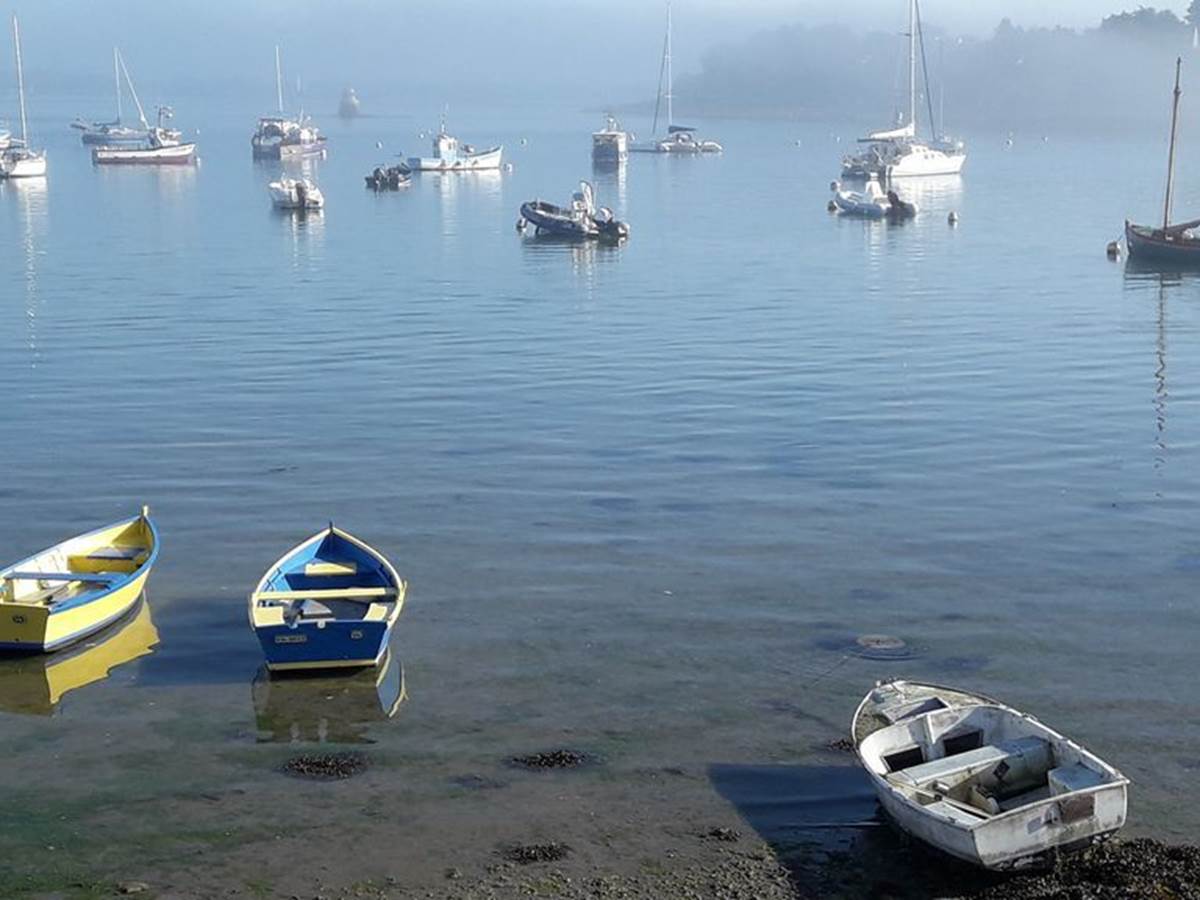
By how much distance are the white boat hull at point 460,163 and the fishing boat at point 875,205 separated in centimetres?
5942

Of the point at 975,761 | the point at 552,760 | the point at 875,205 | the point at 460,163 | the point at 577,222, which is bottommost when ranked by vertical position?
the point at 552,760

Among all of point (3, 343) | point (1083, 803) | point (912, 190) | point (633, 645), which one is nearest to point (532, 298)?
point (3, 343)

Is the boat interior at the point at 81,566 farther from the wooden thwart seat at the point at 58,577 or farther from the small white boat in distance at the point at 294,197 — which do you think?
the small white boat in distance at the point at 294,197

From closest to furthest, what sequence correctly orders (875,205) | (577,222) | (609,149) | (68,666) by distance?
(68,666) → (577,222) → (875,205) → (609,149)

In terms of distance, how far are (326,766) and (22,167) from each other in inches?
A: 5343

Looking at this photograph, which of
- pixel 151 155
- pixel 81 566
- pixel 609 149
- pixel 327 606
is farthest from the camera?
pixel 609 149

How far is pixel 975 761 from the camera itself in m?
21.0

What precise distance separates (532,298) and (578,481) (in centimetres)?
3321

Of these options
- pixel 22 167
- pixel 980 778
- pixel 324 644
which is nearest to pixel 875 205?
pixel 22 167

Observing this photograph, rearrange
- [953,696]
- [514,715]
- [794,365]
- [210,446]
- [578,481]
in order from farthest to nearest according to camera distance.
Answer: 1. [794,365]
2. [210,446]
3. [578,481]
4. [514,715]
5. [953,696]

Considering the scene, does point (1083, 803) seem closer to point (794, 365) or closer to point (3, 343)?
point (794, 365)

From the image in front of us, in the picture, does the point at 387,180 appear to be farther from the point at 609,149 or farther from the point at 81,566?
the point at 81,566

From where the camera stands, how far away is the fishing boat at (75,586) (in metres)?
27.2

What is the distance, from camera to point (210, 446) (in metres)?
42.6
